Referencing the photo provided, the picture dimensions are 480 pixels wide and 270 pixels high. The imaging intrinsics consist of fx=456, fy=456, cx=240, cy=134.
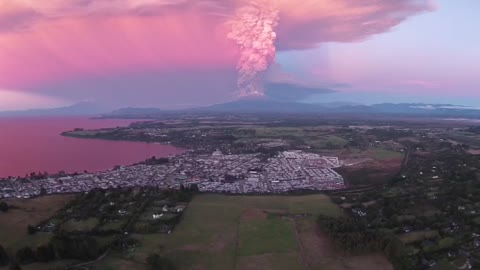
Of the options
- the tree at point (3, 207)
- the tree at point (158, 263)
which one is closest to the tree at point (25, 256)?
the tree at point (158, 263)

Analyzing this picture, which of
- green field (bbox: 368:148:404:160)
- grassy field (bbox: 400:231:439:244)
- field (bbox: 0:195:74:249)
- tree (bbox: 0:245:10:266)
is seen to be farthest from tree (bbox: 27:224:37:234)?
green field (bbox: 368:148:404:160)

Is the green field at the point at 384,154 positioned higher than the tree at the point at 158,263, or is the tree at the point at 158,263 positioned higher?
the green field at the point at 384,154

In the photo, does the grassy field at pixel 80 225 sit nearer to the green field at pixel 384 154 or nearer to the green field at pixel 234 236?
the green field at pixel 234 236

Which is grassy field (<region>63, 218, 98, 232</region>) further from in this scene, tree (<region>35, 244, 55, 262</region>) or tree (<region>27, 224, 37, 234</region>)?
tree (<region>35, 244, 55, 262</region>)

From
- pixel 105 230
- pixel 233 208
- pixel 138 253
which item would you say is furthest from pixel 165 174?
pixel 138 253

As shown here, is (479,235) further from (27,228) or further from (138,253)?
(27,228)
